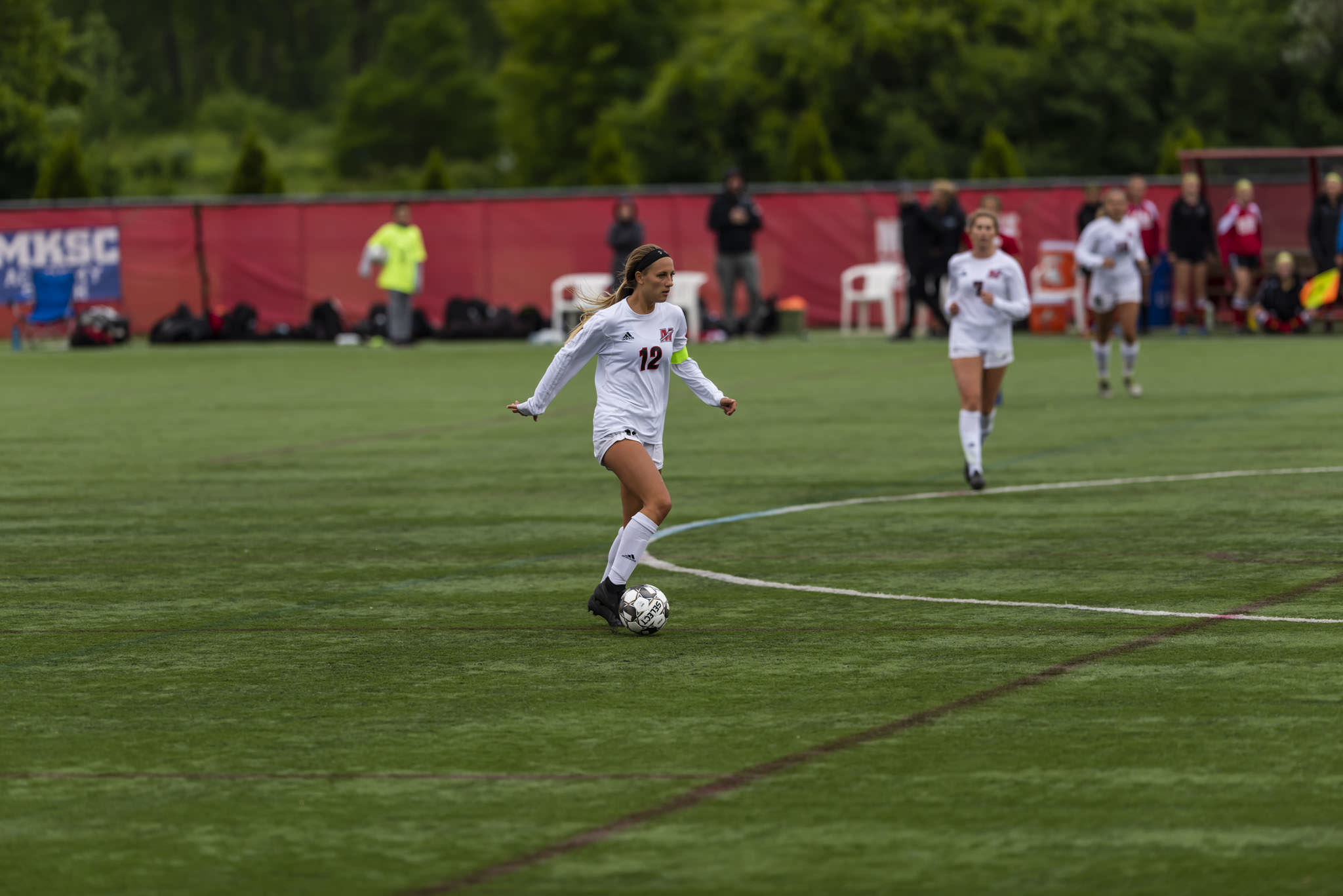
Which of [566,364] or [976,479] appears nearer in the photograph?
[566,364]

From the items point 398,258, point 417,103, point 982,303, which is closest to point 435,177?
point 398,258

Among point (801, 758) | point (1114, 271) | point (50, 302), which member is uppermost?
point (50, 302)

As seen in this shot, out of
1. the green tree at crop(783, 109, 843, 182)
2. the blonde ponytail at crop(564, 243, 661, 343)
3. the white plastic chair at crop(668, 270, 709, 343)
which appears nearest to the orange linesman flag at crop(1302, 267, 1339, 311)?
the white plastic chair at crop(668, 270, 709, 343)

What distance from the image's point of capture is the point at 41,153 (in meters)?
73.6

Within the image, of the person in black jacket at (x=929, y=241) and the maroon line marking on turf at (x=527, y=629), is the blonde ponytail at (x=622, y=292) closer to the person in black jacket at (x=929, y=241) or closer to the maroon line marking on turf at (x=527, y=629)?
the maroon line marking on turf at (x=527, y=629)

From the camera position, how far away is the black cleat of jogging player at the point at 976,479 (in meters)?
15.1

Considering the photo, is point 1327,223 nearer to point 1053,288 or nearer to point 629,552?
point 1053,288

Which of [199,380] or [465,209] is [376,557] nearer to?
[199,380]

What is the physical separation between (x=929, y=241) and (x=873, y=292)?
147 inches

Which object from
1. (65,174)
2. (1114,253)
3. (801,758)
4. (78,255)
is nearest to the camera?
(801,758)

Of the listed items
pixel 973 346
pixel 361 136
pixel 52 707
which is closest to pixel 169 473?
pixel 973 346

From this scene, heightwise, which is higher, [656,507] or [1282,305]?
[1282,305]

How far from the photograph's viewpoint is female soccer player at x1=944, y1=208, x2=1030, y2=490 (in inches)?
621

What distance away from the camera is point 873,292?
116 feet
